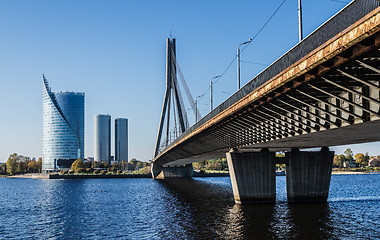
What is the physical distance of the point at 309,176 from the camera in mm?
47531

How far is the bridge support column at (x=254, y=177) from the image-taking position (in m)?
47.4

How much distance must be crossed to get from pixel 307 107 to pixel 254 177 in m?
21.4

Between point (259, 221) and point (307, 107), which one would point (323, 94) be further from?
point (259, 221)

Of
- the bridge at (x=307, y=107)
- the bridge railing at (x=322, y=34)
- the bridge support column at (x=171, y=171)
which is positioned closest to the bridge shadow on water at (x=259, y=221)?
the bridge at (x=307, y=107)

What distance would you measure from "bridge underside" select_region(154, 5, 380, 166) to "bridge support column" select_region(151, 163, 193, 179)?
104192 millimetres

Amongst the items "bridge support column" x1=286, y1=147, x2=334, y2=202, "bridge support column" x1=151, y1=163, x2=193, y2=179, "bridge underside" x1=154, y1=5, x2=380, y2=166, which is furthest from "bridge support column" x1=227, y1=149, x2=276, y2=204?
"bridge support column" x1=151, y1=163, x2=193, y2=179

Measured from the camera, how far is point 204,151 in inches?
2859

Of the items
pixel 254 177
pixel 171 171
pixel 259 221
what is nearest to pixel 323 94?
pixel 259 221

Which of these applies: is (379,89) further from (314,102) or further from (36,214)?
(36,214)

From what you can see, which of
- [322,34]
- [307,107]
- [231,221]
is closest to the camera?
[322,34]

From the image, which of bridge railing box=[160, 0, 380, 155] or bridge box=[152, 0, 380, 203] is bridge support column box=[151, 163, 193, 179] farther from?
bridge railing box=[160, 0, 380, 155]

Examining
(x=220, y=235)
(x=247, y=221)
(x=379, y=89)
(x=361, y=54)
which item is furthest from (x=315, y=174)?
(x=361, y=54)

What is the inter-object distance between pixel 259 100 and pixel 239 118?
8294 millimetres

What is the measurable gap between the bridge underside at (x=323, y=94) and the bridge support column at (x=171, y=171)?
104192mm
